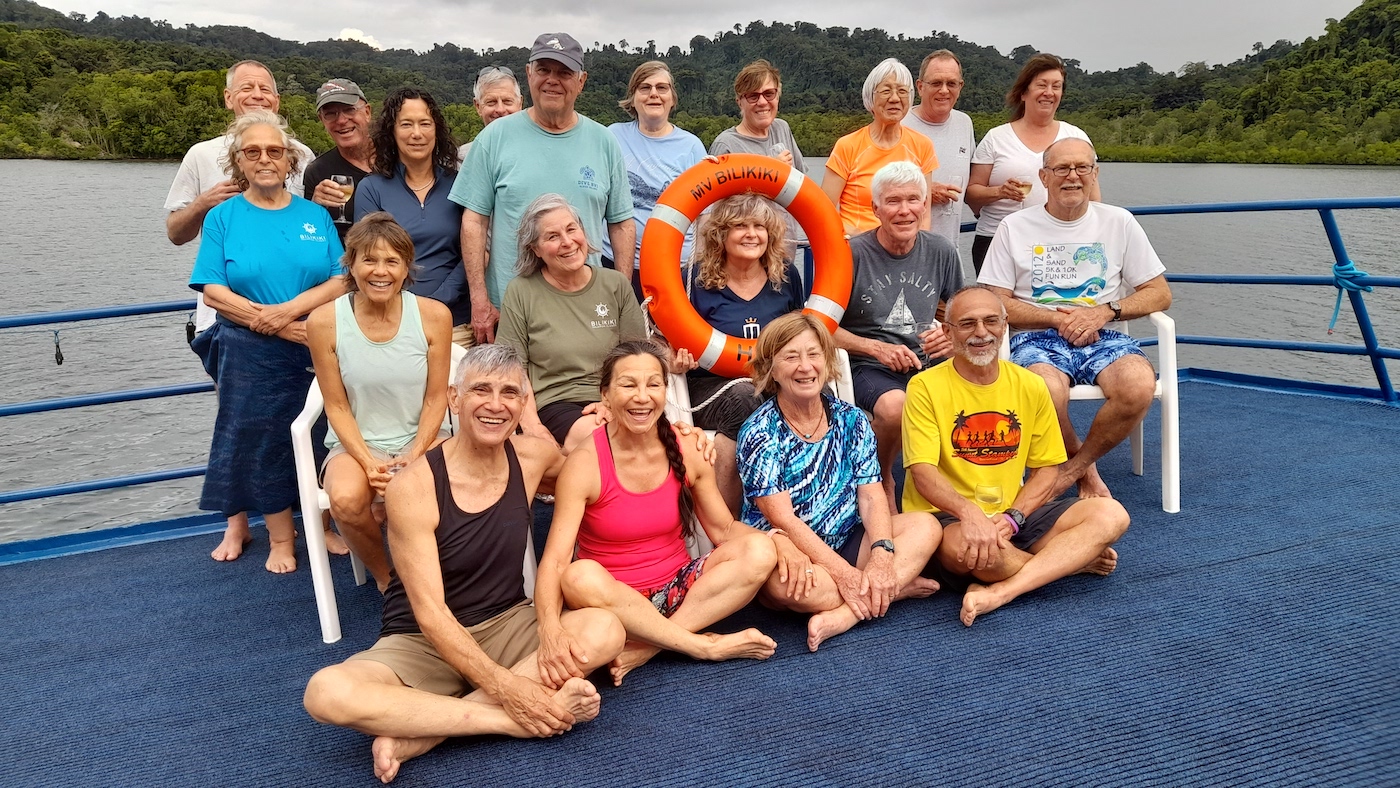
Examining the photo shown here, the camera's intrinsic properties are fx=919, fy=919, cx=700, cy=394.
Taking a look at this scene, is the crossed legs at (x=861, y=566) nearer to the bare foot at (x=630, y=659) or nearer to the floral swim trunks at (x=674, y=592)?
the floral swim trunks at (x=674, y=592)

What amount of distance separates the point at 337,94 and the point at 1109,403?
2.51 m

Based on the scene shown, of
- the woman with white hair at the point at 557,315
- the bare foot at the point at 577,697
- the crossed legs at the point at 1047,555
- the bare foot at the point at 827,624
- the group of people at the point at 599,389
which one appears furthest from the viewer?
the woman with white hair at the point at 557,315

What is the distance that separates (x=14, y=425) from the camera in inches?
386

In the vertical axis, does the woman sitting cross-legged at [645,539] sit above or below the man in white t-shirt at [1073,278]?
below

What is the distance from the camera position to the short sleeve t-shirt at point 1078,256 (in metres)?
2.75

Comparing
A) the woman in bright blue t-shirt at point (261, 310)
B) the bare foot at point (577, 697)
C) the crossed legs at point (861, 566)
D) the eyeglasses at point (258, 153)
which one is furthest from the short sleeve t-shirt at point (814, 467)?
the eyeglasses at point (258, 153)

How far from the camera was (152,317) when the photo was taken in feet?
45.8

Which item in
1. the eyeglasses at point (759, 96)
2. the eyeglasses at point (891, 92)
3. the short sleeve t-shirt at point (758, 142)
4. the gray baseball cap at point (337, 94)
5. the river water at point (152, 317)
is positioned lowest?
the river water at point (152, 317)

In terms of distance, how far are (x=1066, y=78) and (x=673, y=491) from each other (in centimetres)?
242

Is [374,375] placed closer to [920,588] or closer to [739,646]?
[739,646]

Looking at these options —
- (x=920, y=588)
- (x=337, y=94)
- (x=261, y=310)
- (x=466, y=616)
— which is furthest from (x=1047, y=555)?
(x=337, y=94)

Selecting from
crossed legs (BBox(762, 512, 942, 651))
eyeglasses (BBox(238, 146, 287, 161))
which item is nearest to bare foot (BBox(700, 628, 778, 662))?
crossed legs (BBox(762, 512, 942, 651))

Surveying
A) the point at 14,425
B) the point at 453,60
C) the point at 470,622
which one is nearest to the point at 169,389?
the point at 470,622

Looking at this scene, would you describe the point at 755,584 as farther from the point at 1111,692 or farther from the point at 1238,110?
the point at 1238,110
